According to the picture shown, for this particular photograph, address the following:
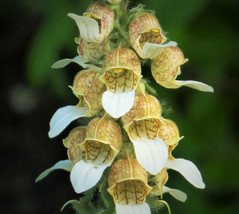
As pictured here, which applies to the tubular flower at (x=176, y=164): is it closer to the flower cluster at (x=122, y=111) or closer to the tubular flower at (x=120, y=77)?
the flower cluster at (x=122, y=111)

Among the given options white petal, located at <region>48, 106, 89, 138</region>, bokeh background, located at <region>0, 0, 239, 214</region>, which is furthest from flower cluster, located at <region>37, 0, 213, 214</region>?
bokeh background, located at <region>0, 0, 239, 214</region>

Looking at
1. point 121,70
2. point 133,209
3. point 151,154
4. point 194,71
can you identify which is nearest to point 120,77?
point 121,70

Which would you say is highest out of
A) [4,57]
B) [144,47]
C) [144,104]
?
[144,47]

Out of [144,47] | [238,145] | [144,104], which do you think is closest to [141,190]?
[144,104]

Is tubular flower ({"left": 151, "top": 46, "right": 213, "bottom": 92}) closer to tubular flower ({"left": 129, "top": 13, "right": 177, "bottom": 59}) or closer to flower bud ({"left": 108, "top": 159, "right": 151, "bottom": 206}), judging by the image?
tubular flower ({"left": 129, "top": 13, "right": 177, "bottom": 59})

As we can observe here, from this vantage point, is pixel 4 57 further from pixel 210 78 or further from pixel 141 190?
pixel 141 190

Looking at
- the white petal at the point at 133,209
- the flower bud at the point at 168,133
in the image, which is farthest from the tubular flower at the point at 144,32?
the white petal at the point at 133,209

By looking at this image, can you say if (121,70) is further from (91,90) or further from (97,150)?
(97,150)
